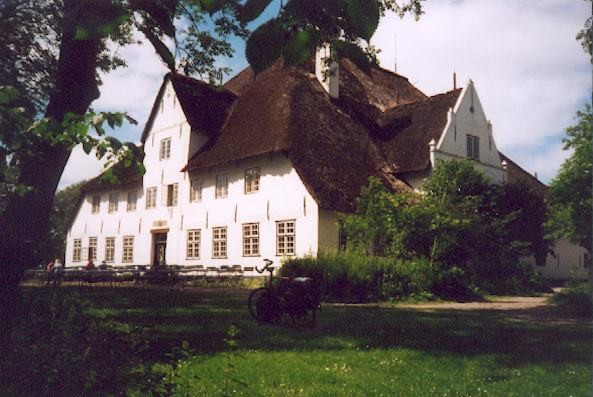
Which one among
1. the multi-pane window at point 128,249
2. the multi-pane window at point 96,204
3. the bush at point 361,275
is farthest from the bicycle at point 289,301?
the multi-pane window at point 96,204

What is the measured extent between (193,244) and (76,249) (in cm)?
1231

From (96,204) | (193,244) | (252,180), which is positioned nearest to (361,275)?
(252,180)

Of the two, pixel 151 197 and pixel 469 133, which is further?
pixel 151 197

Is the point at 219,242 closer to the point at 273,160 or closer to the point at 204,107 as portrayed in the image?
the point at 273,160

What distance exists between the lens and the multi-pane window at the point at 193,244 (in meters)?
28.8

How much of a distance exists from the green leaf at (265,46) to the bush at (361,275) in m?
15.6

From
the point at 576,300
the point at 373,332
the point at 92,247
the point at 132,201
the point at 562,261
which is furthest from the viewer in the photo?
the point at 92,247

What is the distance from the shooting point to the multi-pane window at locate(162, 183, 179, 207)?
30.2m

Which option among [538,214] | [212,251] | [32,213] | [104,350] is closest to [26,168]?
[104,350]

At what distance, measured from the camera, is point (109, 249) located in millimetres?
34344

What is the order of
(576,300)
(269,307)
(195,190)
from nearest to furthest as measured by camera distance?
1. (269,307)
2. (576,300)
3. (195,190)

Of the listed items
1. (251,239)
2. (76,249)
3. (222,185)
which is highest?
(222,185)

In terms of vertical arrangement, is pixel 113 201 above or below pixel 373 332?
above

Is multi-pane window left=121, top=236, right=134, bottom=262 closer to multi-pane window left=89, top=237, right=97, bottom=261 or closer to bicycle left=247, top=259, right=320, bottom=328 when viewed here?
multi-pane window left=89, top=237, right=97, bottom=261
